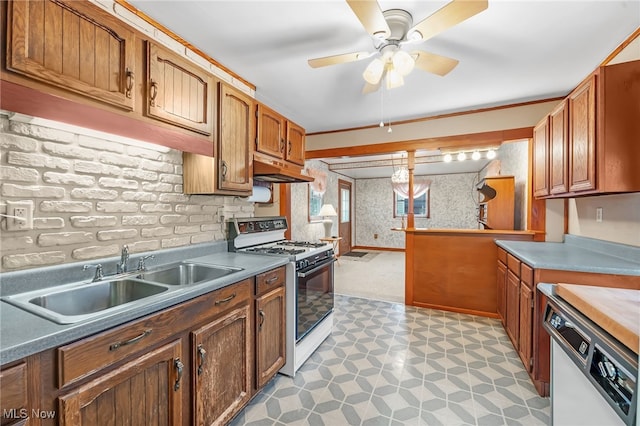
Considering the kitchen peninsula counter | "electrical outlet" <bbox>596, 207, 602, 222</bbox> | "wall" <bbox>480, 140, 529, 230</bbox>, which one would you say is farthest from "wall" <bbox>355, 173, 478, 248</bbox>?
"electrical outlet" <bbox>596, 207, 602, 222</bbox>

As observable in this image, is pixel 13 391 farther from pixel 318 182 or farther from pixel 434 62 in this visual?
pixel 318 182

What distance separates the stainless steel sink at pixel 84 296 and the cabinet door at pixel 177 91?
0.94m

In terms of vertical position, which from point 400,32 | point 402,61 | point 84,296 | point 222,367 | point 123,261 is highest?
point 400,32

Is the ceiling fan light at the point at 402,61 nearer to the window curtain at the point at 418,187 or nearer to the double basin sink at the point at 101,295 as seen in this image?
the double basin sink at the point at 101,295

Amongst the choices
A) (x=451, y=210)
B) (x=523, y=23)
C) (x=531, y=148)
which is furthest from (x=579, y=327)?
(x=451, y=210)

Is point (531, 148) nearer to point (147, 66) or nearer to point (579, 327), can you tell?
point (579, 327)

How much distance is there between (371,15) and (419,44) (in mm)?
864

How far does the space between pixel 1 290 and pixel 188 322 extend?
761 mm

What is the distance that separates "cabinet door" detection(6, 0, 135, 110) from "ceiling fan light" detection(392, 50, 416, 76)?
4.73ft

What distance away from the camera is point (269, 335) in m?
1.90

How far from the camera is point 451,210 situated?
24.7 feet

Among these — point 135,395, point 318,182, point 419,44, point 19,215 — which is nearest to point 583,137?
point 419,44

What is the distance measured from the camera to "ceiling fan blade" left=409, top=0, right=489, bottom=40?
4.09 feet

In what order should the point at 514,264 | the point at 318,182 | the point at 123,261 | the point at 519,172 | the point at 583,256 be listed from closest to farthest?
the point at 123,261 < the point at 583,256 < the point at 514,264 < the point at 519,172 < the point at 318,182
